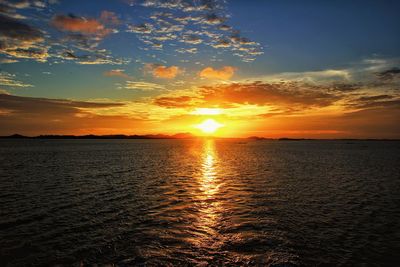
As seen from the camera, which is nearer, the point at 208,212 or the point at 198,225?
the point at 198,225

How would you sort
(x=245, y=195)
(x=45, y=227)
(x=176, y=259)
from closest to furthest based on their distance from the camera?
(x=176, y=259)
(x=45, y=227)
(x=245, y=195)

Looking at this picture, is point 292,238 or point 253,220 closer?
point 292,238

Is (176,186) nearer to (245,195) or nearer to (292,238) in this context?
(245,195)

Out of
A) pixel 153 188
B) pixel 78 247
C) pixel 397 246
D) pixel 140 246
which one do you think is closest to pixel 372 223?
pixel 397 246

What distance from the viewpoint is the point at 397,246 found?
53.1 ft

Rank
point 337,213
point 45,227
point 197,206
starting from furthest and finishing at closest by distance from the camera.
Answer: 1. point 197,206
2. point 337,213
3. point 45,227

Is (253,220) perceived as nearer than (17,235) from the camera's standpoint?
No

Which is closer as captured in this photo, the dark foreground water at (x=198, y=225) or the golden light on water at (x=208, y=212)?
the dark foreground water at (x=198, y=225)

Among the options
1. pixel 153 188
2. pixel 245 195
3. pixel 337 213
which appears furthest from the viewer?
pixel 153 188

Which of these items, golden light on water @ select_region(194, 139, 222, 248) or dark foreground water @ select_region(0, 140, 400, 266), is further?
golden light on water @ select_region(194, 139, 222, 248)

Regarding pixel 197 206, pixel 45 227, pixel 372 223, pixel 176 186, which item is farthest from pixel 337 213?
pixel 45 227

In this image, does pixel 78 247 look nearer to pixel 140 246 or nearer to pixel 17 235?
pixel 140 246

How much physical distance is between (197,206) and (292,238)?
10.4 meters

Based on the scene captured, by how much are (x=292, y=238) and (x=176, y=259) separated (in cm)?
800
